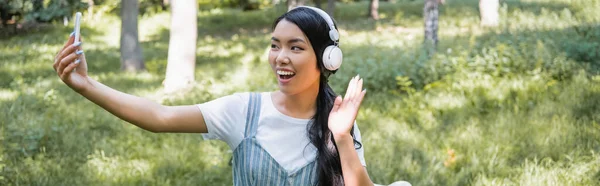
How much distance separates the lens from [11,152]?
6012mm

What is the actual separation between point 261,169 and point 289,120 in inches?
8.6

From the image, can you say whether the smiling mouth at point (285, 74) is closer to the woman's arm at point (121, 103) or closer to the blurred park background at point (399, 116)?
the woman's arm at point (121, 103)

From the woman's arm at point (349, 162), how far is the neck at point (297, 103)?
0.91ft

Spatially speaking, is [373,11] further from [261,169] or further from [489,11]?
[261,169]

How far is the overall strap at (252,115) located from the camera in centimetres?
270

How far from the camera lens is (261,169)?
2650mm

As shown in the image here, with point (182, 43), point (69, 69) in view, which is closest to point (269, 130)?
point (69, 69)

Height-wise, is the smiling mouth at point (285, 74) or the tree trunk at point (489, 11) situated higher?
the smiling mouth at point (285, 74)

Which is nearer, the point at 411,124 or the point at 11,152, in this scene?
the point at 11,152

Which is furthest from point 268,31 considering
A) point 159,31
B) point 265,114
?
point 265,114

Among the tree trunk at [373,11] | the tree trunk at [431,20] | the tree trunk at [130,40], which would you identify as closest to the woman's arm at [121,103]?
the tree trunk at [431,20]

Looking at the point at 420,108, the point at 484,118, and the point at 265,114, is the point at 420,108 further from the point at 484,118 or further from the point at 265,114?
the point at 265,114

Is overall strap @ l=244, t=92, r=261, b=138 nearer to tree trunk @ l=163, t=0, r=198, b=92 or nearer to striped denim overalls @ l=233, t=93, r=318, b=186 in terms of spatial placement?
striped denim overalls @ l=233, t=93, r=318, b=186

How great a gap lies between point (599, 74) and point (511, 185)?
363 cm
